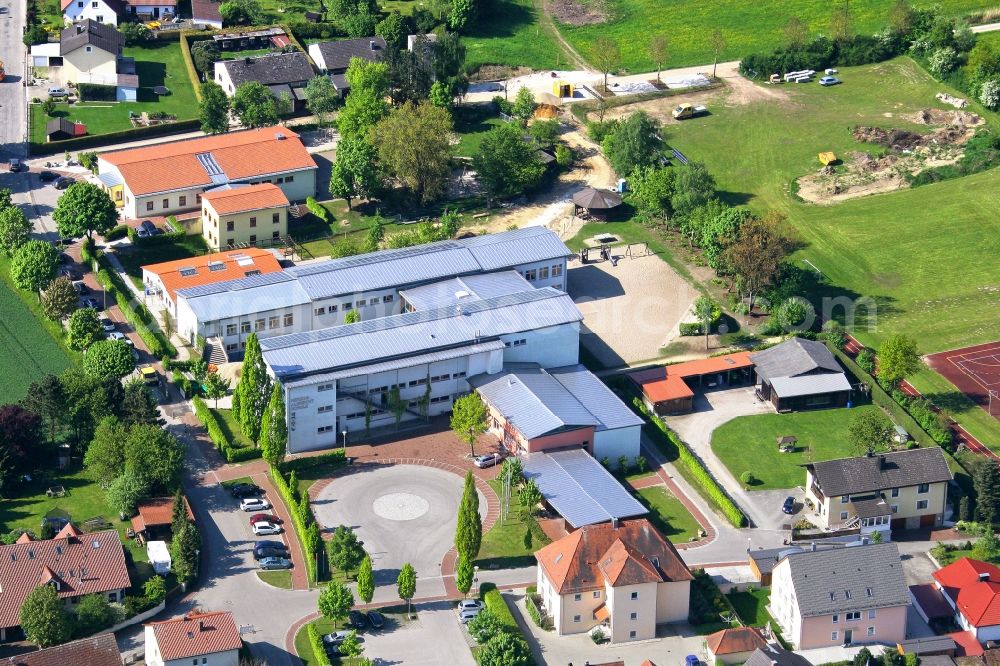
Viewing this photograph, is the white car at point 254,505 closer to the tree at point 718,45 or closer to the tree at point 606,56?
the tree at point 606,56

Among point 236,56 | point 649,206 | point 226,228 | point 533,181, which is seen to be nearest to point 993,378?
point 649,206

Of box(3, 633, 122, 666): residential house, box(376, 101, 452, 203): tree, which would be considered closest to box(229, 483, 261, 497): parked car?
box(3, 633, 122, 666): residential house

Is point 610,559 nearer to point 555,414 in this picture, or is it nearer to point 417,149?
point 555,414

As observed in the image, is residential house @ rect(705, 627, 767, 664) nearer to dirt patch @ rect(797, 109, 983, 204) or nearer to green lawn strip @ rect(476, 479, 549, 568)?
green lawn strip @ rect(476, 479, 549, 568)

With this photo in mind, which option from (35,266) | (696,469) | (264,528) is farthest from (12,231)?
(696,469)

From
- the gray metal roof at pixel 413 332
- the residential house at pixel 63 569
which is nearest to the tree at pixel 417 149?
the gray metal roof at pixel 413 332
